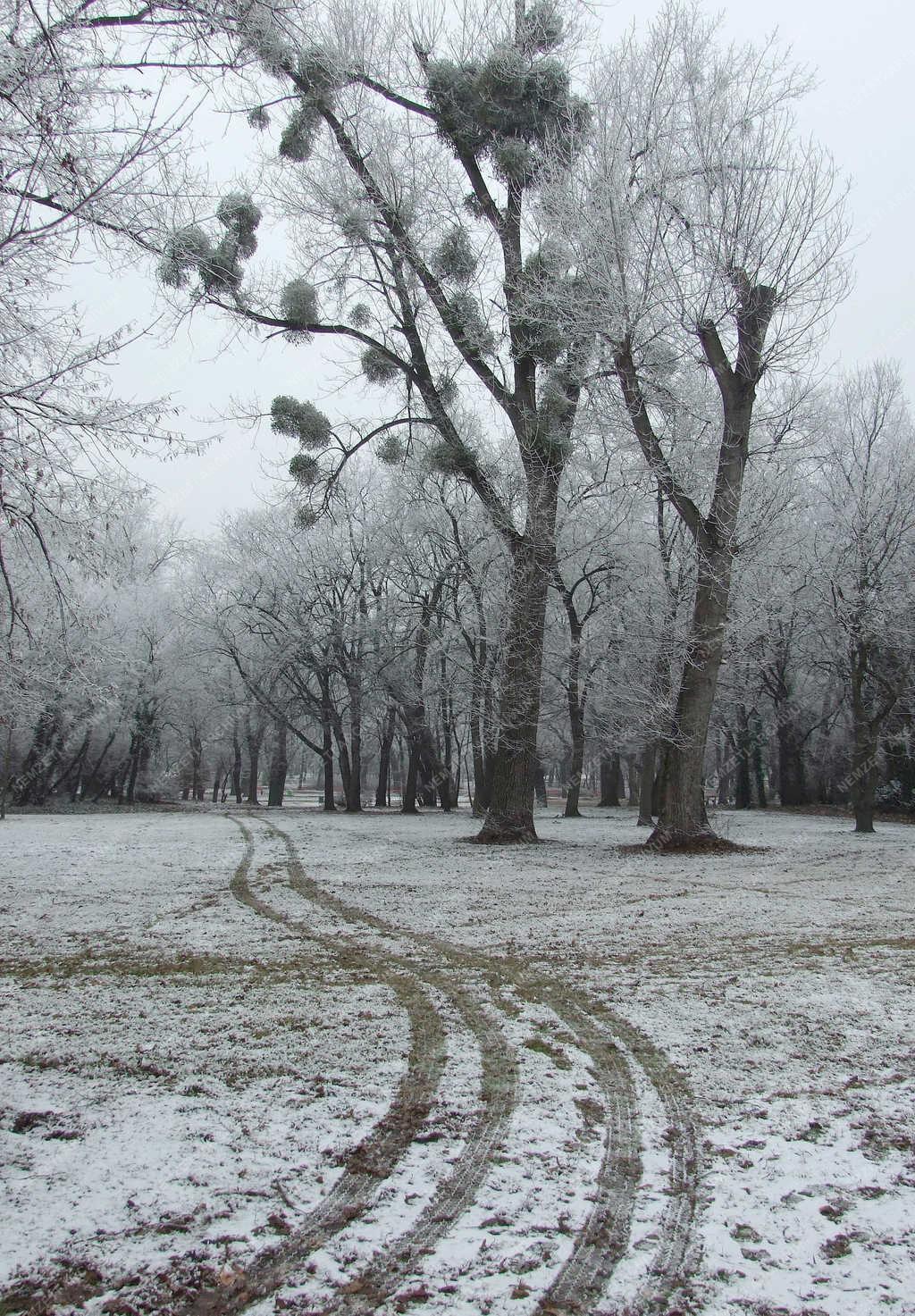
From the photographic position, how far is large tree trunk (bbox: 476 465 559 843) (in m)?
12.2

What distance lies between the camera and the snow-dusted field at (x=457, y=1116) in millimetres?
1775

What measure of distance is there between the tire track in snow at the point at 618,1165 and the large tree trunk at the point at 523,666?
8.18 m

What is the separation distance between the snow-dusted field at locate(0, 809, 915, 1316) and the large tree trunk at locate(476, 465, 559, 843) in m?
6.75

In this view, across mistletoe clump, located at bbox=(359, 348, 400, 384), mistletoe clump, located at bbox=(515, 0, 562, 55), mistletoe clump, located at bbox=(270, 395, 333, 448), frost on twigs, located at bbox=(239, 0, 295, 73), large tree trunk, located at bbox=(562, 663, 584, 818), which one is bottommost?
large tree trunk, located at bbox=(562, 663, 584, 818)

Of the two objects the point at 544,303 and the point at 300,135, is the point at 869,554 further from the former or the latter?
the point at 300,135

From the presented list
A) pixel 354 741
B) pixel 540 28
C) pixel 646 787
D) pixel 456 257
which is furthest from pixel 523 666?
pixel 354 741

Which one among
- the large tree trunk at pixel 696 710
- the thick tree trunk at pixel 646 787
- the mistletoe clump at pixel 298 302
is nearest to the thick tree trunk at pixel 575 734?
the thick tree trunk at pixel 646 787

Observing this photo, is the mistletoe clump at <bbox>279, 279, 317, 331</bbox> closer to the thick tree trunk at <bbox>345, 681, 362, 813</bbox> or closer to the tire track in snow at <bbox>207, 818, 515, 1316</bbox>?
the tire track in snow at <bbox>207, 818, 515, 1316</bbox>

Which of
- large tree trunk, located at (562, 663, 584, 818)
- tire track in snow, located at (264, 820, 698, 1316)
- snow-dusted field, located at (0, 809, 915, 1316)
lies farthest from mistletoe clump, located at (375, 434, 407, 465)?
tire track in snow, located at (264, 820, 698, 1316)

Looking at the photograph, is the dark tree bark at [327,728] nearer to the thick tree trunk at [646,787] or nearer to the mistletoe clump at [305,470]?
the thick tree trunk at [646,787]

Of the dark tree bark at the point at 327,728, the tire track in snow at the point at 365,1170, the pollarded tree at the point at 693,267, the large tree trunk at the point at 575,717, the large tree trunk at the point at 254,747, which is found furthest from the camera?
the large tree trunk at the point at 254,747

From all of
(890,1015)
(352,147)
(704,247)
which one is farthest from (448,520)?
(890,1015)

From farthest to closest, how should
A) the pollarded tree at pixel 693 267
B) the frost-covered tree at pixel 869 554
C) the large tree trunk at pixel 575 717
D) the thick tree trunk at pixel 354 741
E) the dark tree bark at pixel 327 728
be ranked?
the dark tree bark at pixel 327 728 → the thick tree trunk at pixel 354 741 → the large tree trunk at pixel 575 717 → the frost-covered tree at pixel 869 554 → the pollarded tree at pixel 693 267

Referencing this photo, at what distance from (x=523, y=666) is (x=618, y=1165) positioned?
10330 millimetres
